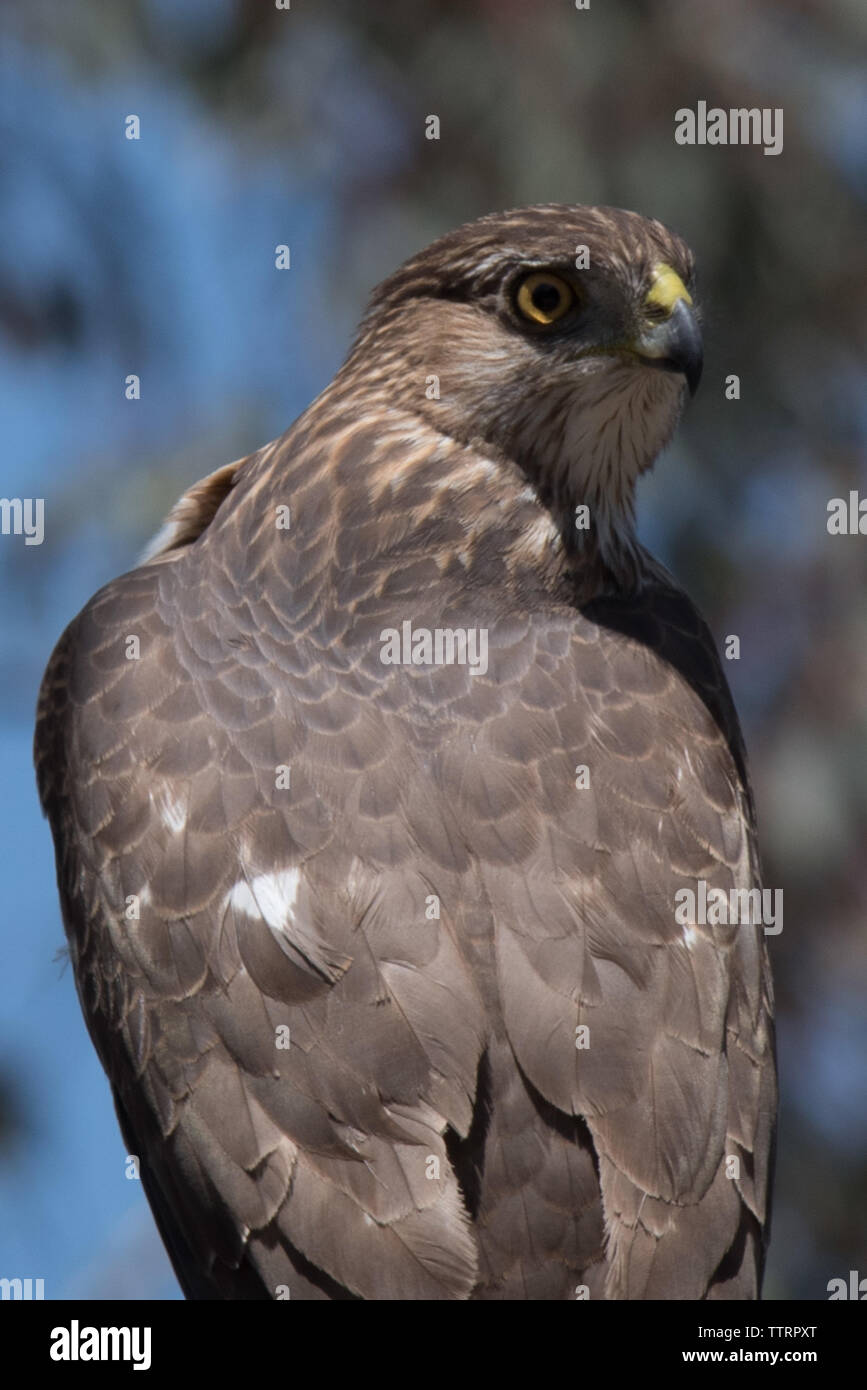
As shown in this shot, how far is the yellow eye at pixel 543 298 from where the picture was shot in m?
4.44

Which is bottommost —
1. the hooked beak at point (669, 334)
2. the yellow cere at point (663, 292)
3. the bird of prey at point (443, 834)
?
the bird of prey at point (443, 834)

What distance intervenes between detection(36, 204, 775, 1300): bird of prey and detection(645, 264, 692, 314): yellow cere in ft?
0.04

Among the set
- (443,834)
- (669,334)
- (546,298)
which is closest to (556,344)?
(546,298)

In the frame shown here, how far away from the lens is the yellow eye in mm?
4441

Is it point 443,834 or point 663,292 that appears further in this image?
point 663,292

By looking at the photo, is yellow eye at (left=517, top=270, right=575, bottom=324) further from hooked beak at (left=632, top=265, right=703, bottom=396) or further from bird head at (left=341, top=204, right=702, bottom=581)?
hooked beak at (left=632, top=265, right=703, bottom=396)

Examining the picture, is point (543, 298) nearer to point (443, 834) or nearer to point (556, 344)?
point (556, 344)

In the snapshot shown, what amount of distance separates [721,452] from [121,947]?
17.9ft

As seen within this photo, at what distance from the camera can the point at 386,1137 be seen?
3.73 meters

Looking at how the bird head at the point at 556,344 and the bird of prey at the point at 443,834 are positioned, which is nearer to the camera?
the bird of prey at the point at 443,834

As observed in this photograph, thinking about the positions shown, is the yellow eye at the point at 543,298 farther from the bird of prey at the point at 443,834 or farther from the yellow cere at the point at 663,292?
the yellow cere at the point at 663,292

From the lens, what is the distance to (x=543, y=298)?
4461 millimetres

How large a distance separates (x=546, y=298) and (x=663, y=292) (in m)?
0.27

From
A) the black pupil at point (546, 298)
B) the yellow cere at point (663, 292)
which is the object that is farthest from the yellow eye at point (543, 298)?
the yellow cere at point (663, 292)
